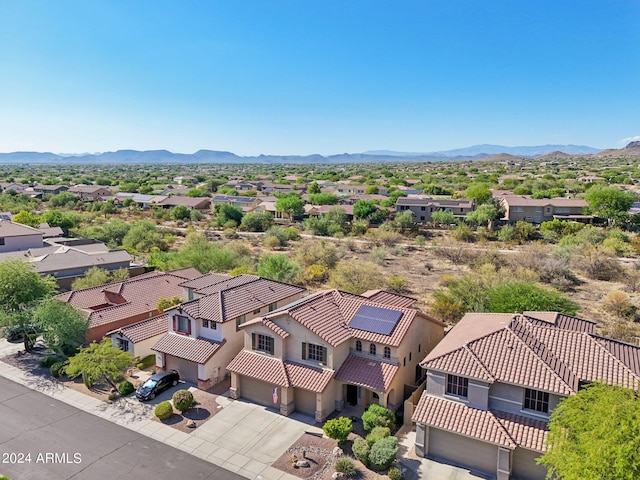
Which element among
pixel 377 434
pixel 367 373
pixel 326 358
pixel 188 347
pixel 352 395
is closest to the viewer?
pixel 377 434

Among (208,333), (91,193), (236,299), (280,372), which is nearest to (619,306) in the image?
(280,372)

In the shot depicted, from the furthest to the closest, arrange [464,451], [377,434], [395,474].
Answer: [377,434], [464,451], [395,474]

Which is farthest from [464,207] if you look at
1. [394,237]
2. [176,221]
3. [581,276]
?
[176,221]

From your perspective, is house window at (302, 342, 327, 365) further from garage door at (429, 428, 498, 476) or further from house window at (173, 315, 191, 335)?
house window at (173, 315, 191, 335)

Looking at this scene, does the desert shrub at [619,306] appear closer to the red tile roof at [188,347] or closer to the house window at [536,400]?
the house window at [536,400]

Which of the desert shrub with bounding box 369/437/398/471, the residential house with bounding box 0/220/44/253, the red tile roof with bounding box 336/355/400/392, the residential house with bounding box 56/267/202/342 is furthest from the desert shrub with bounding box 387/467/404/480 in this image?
the residential house with bounding box 0/220/44/253

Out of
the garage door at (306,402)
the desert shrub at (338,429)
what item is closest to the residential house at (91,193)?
the garage door at (306,402)

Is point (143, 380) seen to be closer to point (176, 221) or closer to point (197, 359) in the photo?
point (197, 359)

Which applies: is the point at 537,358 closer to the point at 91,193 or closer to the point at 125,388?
the point at 125,388
